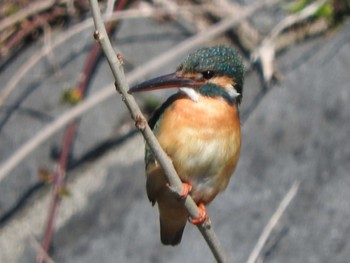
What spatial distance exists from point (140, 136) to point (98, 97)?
23 centimetres

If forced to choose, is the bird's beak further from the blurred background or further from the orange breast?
the blurred background

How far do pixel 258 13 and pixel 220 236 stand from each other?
1.09 meters

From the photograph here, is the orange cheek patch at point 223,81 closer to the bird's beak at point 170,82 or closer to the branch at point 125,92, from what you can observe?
the bird's beak at point 170,82

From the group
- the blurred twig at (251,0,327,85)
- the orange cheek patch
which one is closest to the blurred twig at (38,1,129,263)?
the blurred twig at (251,0,327,85)

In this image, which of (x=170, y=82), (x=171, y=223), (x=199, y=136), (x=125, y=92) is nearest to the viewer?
(x=125, y=92)

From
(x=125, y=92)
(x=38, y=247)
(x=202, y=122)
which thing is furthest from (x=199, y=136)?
(x=38, y=247)

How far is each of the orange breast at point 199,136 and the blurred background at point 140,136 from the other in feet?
2.29

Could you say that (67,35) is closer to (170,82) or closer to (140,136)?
(140,136)

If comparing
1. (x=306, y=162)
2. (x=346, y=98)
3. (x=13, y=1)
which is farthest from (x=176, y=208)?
(x=13, y=1)

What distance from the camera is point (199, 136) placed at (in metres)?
2.87

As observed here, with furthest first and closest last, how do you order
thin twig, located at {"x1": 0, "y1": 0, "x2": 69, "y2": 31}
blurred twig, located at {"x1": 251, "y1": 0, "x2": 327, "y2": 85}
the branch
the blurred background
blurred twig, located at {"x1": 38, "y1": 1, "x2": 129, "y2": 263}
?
thin twig, located at {"x1": 0, "y1": 0, "x2": 69, "y2": 31} → blurred twig, located at {"x1": 251, "y1": 0, "x2": 327, "y2": 85} → blurred twig, located at {"x1": 38, "y1": 1, "x2": 129, "y2": 263} → the blurred background → the branch

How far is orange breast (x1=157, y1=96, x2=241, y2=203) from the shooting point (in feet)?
9.36

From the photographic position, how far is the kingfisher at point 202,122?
2.84m

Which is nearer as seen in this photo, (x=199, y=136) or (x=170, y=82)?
(x=170, y=82)
